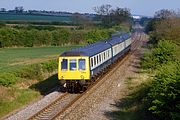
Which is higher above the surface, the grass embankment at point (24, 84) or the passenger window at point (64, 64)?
the passenger window at point (64, 64)

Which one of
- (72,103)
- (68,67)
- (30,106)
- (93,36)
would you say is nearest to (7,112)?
(30,106)

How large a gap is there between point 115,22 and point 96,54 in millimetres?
104223

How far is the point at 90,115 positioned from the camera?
1891cm

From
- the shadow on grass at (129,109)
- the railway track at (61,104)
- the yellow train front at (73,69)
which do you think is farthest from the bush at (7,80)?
the shadow on grass at (129,109)

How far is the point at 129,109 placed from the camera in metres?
19.9

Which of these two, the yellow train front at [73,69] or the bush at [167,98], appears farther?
the yellow train front at [73,69]

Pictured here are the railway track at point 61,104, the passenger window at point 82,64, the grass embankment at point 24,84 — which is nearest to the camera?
the railway track at point 61,104

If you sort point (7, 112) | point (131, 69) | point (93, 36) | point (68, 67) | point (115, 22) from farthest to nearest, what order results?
1. point (115, 22)
2. point (93, 36)
3. point (131, 69)
4. point (68, 67)
5. point (7, 112)

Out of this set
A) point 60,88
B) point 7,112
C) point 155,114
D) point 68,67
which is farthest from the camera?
point 60,88

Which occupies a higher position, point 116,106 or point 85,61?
point 85,61

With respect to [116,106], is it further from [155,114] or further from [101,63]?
[101,63]

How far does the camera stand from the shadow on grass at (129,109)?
18.2 m

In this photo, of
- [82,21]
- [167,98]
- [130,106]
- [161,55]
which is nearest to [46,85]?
[130,106]

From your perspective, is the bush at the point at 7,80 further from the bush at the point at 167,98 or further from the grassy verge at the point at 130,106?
the bush at the point at 167,98
